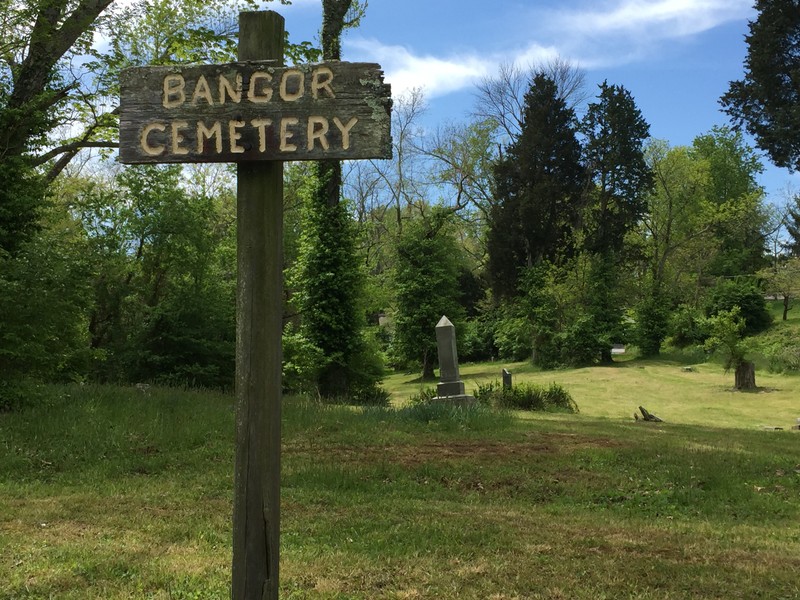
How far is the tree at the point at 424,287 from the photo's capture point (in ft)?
110

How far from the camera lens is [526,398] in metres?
17.7

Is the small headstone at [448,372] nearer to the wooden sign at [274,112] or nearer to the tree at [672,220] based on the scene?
the wooden sign at [274,112]

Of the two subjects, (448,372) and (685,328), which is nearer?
(448,372)

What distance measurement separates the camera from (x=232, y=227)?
Result: 2848cm

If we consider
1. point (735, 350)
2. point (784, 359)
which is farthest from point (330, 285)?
point (784, 359)

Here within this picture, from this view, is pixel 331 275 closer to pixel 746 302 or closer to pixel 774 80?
→ pixel 774 80

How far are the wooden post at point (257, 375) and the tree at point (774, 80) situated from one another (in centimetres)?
2398

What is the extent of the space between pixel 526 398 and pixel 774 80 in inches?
594

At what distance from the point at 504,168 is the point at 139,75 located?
39774 millimetres

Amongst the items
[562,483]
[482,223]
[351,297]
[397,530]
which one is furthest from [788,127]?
[482,223]

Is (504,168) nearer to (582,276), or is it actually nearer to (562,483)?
(582,276)

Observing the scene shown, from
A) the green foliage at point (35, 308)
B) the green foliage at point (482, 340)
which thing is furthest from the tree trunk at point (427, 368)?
the green foliage at point (35, 308)

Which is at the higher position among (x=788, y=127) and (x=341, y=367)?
(x=788, y=127)

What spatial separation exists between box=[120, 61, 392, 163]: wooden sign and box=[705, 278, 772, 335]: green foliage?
1514 inches
